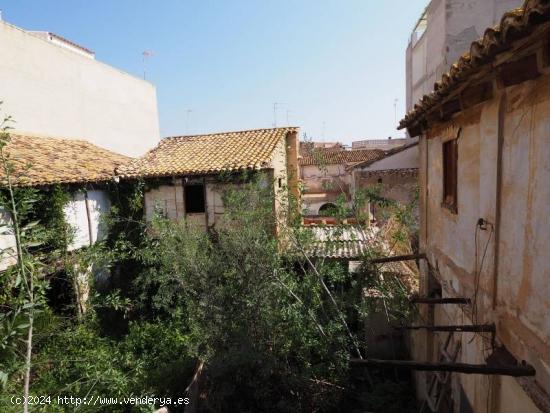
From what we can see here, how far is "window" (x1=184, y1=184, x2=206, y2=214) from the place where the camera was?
1300 cm

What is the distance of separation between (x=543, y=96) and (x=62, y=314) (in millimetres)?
13118

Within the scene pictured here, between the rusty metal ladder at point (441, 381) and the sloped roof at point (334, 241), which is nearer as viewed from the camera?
the rusty metal ladder at point (441, 381)

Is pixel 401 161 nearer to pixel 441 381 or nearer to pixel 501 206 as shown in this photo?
pixel 441 381

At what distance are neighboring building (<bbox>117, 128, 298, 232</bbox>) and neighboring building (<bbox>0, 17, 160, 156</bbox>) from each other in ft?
11.2

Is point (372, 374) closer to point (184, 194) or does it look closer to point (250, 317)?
point (250, 317)

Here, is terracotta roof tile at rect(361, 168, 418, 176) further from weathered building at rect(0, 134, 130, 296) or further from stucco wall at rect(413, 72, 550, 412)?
stucco wall at rect(413, 72, 550, 412)

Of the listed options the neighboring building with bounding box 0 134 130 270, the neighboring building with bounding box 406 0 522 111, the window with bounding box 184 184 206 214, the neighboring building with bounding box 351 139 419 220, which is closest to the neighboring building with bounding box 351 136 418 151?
the neighboring building with bounding box 351 139 419 220

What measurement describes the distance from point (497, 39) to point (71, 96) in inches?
650

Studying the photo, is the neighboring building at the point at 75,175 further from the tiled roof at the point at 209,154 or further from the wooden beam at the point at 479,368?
the wooden beam at the point at 479,368

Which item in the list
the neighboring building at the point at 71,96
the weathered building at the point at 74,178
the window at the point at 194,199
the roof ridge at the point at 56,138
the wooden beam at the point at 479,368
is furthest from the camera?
the window at the point at 194,199

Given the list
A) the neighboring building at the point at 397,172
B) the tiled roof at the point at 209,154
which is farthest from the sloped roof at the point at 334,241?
the neighboring building at the point at 397,172

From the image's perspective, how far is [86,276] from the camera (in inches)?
438

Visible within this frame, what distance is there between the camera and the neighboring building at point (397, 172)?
17.9 m

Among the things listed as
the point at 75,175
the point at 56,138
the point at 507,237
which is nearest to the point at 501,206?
the point at 507,237
